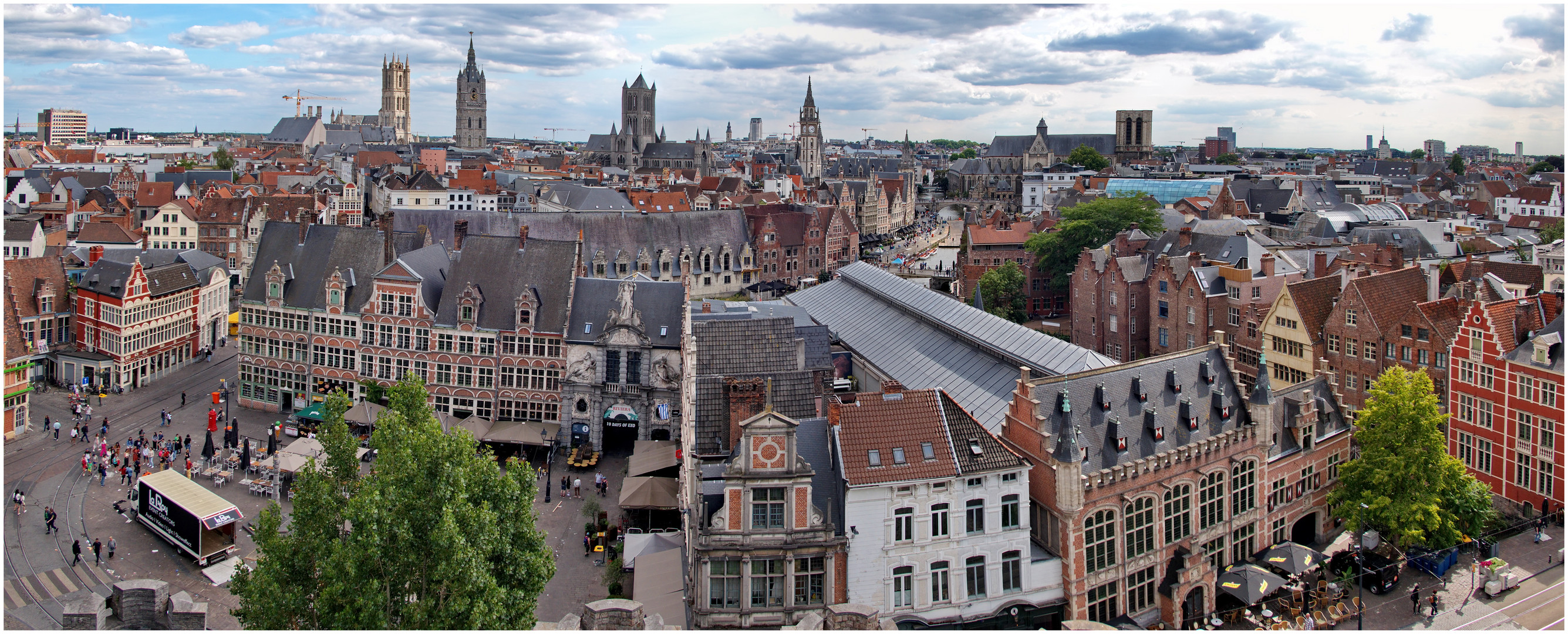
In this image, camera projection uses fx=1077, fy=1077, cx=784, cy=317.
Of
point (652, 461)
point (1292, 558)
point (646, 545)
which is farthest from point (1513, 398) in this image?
point (652, 461)

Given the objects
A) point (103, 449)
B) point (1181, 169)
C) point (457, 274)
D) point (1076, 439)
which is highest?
point (1181, 169)

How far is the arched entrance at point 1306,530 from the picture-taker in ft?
139

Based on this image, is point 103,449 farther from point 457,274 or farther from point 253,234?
point 253,234

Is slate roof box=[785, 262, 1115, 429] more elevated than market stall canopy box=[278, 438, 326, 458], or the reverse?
slate roof box=[785, 262, 1115, 429]

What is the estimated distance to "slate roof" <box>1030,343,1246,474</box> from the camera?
35.5 meters

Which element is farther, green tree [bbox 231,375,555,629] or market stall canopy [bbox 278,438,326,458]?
market stall canopy [bbox 278,438,326,458]

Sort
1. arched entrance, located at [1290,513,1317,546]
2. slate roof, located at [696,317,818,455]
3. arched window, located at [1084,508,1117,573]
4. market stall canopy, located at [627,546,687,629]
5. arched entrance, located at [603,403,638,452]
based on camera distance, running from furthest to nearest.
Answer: arched entrance, located at [603,403,638,452], arched entrance, located at [1290,513,1317,546], slate roof, located at [696,317,818,455], arched window, located at [1084,508,1117,573], market stall canopy, located at [627,546,687,629]

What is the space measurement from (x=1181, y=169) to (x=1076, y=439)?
173495 millimetres

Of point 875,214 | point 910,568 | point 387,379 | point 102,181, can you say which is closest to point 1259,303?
point 910,568

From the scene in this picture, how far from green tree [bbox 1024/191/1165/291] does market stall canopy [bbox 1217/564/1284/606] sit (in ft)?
178

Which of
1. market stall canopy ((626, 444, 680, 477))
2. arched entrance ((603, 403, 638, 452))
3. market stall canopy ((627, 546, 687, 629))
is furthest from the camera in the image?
arched entrance ((603, 403, 638, 452))

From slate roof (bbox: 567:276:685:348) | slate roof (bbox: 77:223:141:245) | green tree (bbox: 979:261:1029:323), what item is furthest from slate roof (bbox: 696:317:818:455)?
slate roof (bbox: 77:223:141:245)

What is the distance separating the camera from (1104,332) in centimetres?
7506

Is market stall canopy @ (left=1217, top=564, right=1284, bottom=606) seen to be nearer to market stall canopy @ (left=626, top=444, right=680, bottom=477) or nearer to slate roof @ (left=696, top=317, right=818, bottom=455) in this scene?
slate roof @ (left=696, top=317, right=818, bottom=455)
